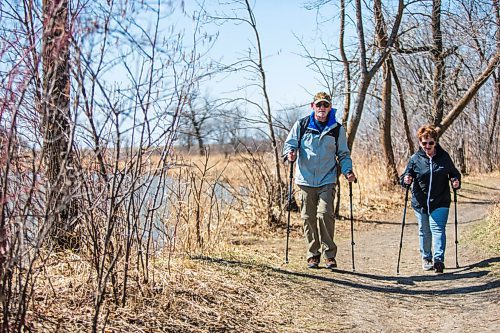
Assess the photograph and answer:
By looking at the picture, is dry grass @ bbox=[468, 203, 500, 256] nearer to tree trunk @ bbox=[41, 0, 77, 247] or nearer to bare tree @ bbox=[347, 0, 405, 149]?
bare tree @ bbox=[347, 0, 405, 149]

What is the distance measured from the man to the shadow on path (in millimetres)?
434

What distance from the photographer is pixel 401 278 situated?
24.3 feet


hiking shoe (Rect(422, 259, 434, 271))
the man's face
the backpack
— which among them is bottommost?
hiking shoe (Rect(422, 259, 434, 271))

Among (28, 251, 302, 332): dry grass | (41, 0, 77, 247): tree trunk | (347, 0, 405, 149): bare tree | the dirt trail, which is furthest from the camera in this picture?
(347, 0, 405, 149): bare tree

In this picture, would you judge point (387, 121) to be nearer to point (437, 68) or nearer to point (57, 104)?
point (437, 68)

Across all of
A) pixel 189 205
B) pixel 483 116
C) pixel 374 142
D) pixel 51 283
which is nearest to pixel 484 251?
pixel 189 205

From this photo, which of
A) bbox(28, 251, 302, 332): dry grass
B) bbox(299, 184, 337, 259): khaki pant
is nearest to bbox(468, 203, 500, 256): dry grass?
bbox(299, 184, 337, 259): khaki pant

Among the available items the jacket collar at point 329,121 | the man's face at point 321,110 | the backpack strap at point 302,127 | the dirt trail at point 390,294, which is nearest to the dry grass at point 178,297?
the dirt trail at point 390,294

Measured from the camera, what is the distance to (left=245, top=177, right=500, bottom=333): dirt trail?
5664mm

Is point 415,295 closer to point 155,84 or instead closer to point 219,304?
point 219,304

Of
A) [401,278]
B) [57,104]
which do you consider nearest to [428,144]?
[401,278]

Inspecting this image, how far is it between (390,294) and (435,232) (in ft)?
4.06

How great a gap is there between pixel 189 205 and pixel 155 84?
347 cm

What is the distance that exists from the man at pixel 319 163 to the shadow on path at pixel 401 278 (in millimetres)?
434
